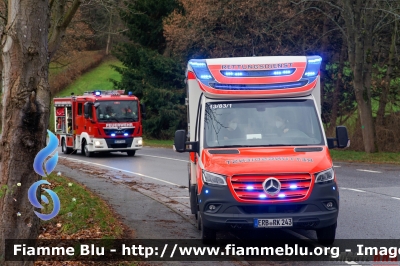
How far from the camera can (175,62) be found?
45.0m

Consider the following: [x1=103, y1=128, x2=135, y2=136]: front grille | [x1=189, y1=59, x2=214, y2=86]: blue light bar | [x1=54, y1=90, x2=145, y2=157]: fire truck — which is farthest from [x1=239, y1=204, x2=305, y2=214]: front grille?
[x1=103, y1=128, x2=135, y2=136]: front grille

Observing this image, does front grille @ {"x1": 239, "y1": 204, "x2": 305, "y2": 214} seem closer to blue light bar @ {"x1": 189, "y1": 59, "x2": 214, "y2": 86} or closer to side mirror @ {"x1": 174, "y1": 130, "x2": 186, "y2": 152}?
side mirror @ {"x1": 174, "y1": 130, "x2": 186, "y2": 152}

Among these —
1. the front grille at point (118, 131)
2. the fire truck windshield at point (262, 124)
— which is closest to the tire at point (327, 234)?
the fire truck windshield at point (262, 124)

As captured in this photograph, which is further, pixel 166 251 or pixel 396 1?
pixel 396 1

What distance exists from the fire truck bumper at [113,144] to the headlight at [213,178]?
20551mm

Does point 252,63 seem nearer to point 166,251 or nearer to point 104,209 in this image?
point 166,251

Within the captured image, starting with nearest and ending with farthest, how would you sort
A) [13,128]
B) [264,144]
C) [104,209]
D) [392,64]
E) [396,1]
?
[13,128] < [264,144] < [104,209] < [396,1] < [392,64]

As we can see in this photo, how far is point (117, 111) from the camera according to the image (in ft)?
99.2

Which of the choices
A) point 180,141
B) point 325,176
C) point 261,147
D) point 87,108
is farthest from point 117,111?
point 325,176

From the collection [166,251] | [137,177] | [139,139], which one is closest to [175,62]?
[139,139]

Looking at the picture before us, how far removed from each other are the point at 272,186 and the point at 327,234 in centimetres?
118

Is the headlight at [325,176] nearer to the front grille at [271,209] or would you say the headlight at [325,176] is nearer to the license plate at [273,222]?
the front grille at [271,209]

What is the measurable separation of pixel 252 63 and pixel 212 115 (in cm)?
101

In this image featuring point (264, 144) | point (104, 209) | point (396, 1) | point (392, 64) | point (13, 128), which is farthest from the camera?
point (392, 64)
